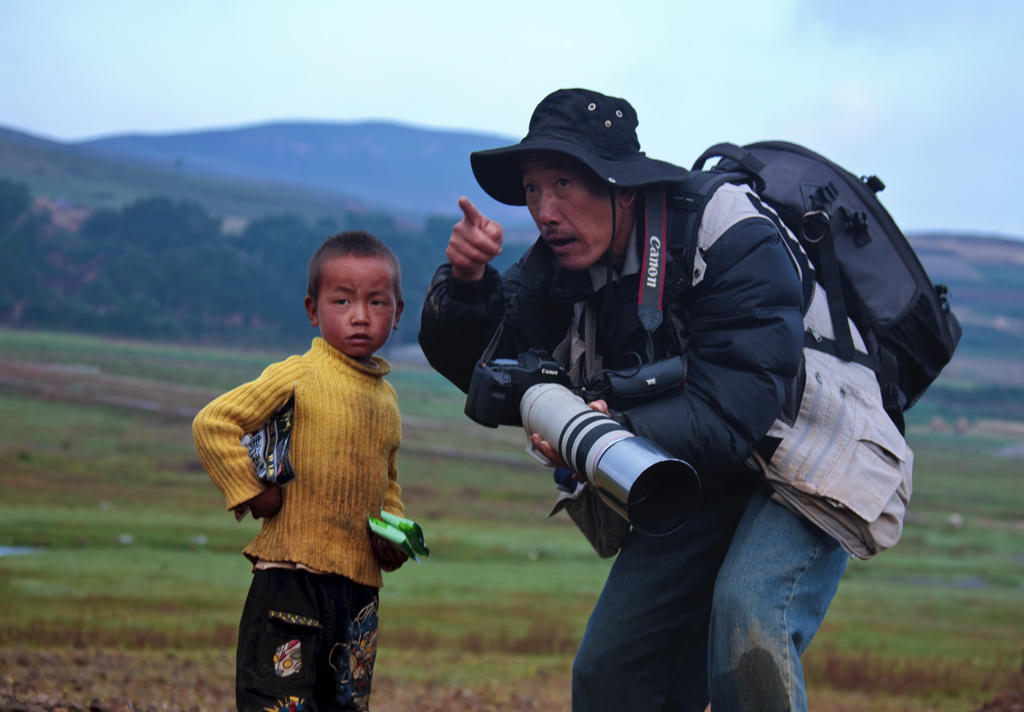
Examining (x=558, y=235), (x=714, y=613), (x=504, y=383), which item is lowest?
(x=714, y=613)

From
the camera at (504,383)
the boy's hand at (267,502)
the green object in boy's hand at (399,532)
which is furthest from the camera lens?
the camera at (504,383)

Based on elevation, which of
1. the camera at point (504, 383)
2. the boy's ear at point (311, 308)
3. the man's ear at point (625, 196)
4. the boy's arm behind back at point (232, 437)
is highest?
the man's ear at point (625, 196)

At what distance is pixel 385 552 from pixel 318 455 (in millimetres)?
475

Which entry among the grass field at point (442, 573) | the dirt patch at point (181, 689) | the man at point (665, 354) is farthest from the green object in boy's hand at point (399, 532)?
the grass field at point (442, 573)

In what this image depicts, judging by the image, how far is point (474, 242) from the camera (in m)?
4.09

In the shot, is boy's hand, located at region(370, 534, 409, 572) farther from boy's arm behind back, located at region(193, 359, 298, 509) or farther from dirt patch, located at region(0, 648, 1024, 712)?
dirt patch, located at region(0, 648, 1024, 712)

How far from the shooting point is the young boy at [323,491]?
12.3 ft

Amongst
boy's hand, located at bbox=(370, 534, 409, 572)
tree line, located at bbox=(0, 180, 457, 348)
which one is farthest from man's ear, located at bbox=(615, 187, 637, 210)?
tree line, located at bbox=(0, 180, 457, 348)

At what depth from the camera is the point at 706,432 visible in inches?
147

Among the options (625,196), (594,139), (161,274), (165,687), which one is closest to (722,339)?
(625,196)

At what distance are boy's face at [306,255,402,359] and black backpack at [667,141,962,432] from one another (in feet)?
3.84

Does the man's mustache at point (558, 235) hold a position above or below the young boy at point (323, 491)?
above

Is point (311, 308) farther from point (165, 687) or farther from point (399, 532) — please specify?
point (165, 687)

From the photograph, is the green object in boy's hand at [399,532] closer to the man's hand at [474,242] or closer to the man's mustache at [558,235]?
the man's hand at [474,242]
